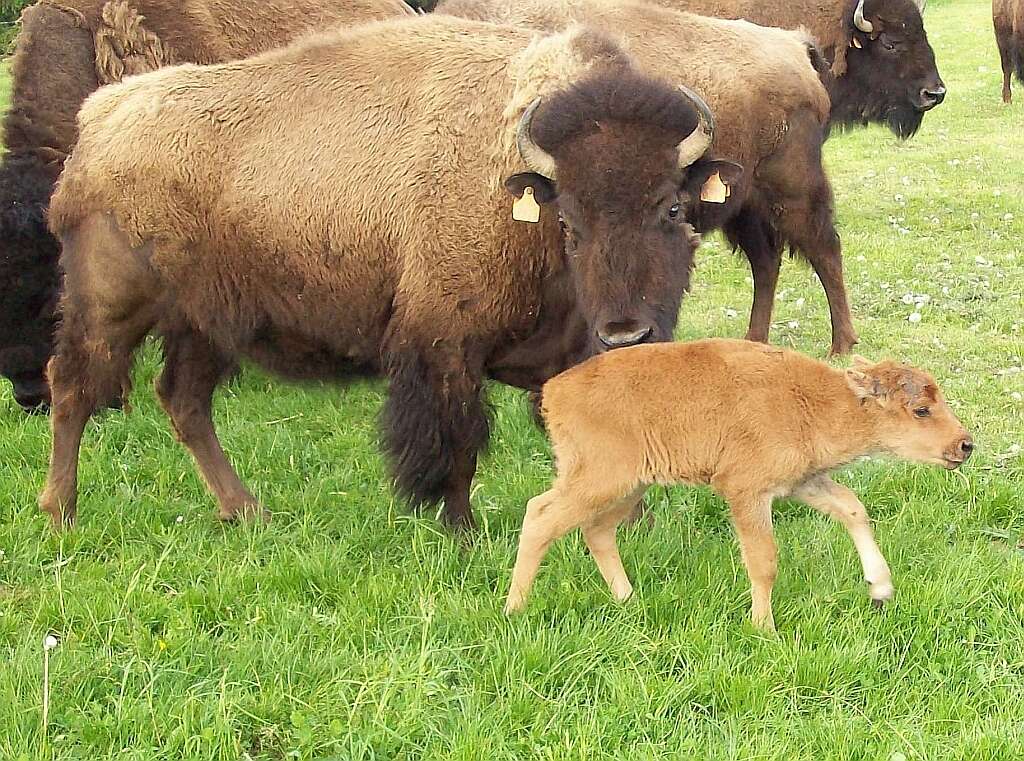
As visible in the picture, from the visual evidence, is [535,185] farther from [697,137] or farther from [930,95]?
[930,95]

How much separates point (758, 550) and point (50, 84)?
4.64 metres

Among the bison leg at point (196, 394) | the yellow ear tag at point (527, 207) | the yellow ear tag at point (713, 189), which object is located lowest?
the bison leg at point (196, 394)

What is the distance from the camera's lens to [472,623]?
11.8 ft

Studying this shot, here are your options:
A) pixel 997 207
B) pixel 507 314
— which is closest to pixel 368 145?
pixel 507 314

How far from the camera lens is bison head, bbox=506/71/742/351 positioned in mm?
3930

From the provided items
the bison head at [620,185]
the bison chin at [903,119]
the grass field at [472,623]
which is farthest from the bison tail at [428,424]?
the bison chin at [903,119]

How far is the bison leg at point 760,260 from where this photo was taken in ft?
22.2

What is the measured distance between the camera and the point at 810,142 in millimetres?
6324

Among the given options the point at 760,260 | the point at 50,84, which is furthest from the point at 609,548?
the point at 50,84

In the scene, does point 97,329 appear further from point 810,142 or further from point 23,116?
point 810,142

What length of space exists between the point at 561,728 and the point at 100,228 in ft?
9.51

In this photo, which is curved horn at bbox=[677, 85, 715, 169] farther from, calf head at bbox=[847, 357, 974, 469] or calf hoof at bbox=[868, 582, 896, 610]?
calf hoof at bbox=[868, 582, 896, 610]

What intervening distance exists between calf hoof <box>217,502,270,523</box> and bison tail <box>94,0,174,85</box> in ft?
9.29

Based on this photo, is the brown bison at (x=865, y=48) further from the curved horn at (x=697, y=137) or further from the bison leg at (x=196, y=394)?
the bison leg at (x=196, y=394)
